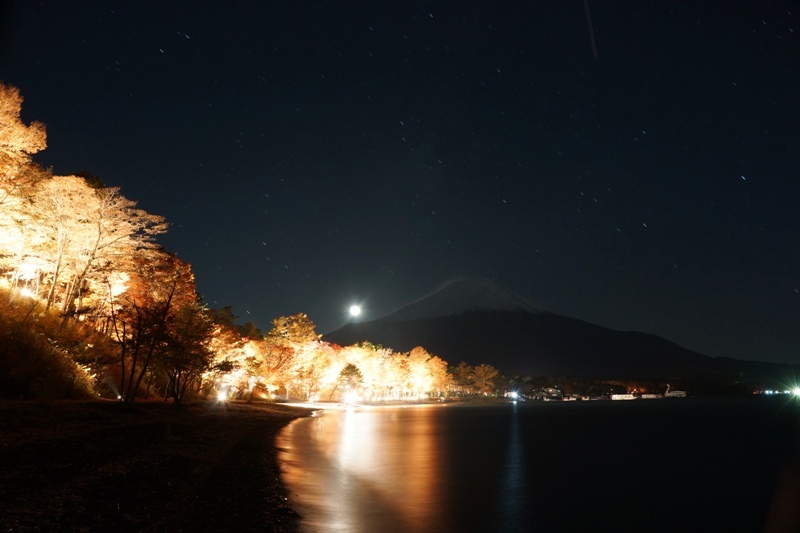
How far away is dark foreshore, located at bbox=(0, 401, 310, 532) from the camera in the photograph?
12148mm

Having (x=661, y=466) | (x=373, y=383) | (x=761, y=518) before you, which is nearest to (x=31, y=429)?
(x=761, y=518)

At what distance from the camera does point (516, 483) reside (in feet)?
85.8

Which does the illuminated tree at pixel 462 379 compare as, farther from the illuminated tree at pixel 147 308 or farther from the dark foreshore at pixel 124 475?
the dark foreshore at pixel 124 475

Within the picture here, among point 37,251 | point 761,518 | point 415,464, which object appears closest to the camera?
point 761,518

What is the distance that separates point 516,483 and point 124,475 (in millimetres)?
17742

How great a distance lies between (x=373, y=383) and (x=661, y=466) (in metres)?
91.6

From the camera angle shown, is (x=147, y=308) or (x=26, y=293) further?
(x=26, y=293)

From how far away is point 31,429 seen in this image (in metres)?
19.4

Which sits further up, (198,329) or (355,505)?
(198,329)

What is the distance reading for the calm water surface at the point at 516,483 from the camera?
18406mm

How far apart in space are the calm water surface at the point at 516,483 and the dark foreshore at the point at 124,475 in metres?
1.67

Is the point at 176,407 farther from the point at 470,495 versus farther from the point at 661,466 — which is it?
the point at 661,466

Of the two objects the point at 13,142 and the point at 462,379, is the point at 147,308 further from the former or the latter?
the point at 462,379

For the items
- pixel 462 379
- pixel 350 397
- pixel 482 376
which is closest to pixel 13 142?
pixel 350 397
